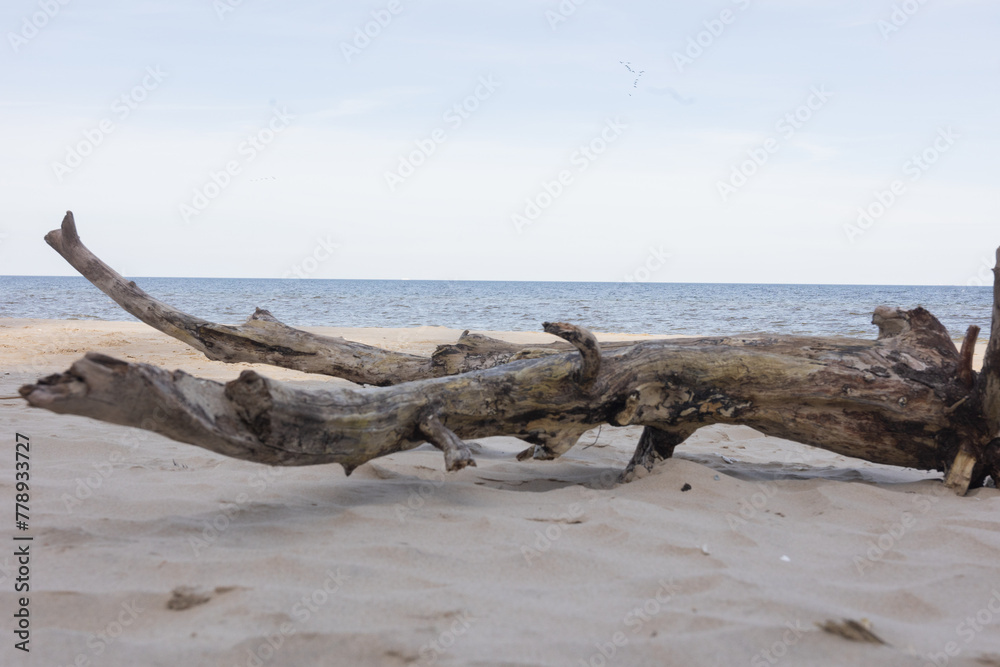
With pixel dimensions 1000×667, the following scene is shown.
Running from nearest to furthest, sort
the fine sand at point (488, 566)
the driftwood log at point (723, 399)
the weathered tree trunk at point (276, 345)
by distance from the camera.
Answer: the fine sand at point (488, 566) → the driftwood log at point (723, 399) → the weathered tree trunk at point (276, 345)

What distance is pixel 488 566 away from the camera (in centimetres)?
230

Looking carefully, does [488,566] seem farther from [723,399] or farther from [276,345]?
[276,345]

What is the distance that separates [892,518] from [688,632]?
160 centimetres

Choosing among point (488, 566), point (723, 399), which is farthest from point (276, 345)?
point (723, 399)

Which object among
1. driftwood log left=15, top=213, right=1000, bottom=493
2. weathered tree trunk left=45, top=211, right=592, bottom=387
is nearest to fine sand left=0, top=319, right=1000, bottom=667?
driftwood log left=15, top=213, right=1000, bottom=493

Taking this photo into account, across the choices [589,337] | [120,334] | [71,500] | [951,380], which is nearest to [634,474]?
[589,337]

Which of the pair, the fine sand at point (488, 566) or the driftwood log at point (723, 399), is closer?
the fine sand at point (488, 566)

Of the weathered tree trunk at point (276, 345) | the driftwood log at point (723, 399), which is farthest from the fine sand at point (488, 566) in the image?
the weathered tree trunk at point (276, 345)

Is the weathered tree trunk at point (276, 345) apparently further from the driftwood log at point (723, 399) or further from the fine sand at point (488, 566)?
the driftwood log at point (723, 399)

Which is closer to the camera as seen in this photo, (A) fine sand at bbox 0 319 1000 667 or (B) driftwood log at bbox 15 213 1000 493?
(A) fine sand at bbox 0 319 1000 667

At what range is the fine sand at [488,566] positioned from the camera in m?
1.80

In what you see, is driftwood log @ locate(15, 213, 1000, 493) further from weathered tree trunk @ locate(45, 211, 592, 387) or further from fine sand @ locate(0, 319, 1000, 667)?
weathered tree trunk @ locate(45, 211, 592, 387)

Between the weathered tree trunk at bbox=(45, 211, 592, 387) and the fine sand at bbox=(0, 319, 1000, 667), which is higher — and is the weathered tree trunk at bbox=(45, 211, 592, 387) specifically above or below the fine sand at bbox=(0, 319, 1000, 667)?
above

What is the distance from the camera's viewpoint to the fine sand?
1.80 meters
